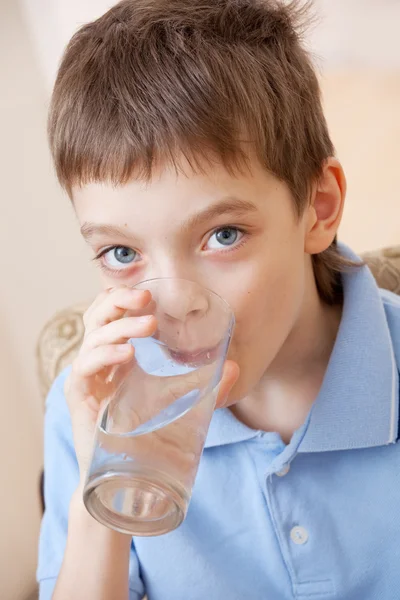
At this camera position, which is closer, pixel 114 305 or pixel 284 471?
pixel 114 305

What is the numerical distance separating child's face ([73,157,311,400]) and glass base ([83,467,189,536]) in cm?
21

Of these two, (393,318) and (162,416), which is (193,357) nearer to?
(162,416)

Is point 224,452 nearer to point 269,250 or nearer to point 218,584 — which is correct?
point 218,584

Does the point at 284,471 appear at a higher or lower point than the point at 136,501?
lower

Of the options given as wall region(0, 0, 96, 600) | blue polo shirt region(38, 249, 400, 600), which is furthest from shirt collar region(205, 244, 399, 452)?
wall region(0, 0, 96, 600)

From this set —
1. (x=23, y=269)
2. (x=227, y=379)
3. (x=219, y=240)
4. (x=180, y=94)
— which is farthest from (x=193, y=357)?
(x=23, y=269)

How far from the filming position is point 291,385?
3.36 ft

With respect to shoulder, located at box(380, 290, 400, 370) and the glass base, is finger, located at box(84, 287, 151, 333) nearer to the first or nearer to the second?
the glass base

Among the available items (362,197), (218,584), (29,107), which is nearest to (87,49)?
(218,584)

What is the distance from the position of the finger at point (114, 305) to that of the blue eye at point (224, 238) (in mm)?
114

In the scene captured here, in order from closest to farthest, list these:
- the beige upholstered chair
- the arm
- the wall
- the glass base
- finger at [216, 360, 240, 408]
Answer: the glass base, finger at [216, 360, 240, 408], the arm, the beige upholstered chair, the wall

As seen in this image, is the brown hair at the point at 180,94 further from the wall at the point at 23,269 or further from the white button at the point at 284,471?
the wall at the point at 23,269

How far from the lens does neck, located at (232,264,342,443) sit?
1008 millimetres

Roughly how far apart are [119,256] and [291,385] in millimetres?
356
